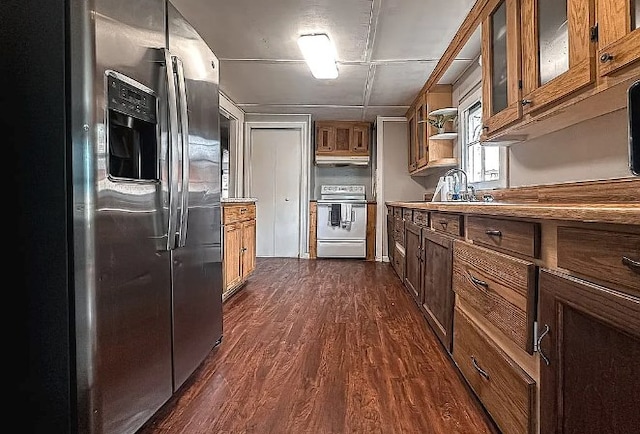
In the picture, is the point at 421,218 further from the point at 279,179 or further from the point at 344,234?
the point at 279,179

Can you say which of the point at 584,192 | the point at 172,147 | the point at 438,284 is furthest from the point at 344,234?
the point at 172,147

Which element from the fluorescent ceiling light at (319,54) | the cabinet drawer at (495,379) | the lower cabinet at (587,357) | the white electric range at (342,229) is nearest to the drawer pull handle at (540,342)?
the lower cabinet at (587,357)

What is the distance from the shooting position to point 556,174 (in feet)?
7.43

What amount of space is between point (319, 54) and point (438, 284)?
2336 millimetres

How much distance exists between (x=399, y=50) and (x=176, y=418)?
10.9 feet

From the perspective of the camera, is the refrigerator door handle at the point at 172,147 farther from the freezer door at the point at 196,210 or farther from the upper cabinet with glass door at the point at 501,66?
the upper cabinet with glass door at the point at 501,66

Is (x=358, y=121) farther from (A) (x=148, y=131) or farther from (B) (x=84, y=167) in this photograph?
(B) (x=84, y=167)

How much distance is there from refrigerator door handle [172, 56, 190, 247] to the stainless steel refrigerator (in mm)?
40

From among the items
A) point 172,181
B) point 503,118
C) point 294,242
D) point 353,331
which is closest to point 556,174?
point 503,118

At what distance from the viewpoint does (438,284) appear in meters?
2.48

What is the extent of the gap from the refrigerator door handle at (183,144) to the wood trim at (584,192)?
177 cm

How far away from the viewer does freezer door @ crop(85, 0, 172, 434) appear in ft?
3.94

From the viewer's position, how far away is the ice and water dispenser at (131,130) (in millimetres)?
1326

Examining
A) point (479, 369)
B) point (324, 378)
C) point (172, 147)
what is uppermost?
point (172, 147)
